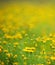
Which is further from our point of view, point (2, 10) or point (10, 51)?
point (2, 10)

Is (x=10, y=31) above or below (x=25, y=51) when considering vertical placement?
above

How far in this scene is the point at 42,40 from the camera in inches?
120

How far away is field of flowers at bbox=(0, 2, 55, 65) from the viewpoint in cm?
297

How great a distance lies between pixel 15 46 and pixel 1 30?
12.4 inches

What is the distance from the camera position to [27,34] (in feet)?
10.3

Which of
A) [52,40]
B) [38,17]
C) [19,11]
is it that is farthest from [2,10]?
[52,40]

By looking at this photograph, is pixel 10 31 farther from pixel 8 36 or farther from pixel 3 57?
pixel 3 57

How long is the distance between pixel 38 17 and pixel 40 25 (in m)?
0.11

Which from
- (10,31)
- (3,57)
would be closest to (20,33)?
(10,31)

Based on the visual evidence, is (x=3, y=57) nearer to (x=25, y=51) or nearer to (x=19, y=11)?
(x=25, y=51)

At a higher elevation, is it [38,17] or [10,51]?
[38,17]

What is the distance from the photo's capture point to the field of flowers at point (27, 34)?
9.75 feet

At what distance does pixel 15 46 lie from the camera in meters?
3.06

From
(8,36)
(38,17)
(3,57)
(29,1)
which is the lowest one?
(3,57)
